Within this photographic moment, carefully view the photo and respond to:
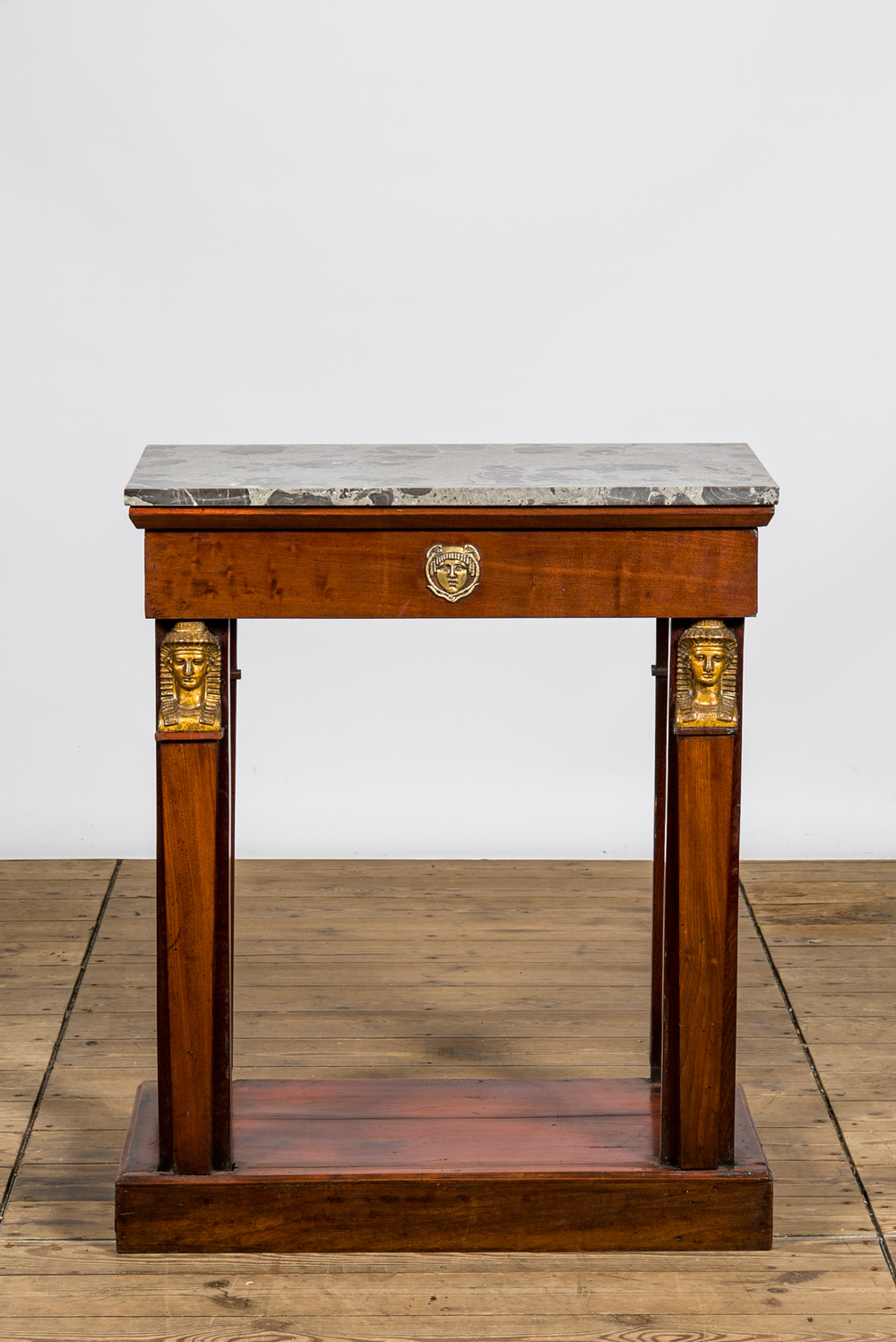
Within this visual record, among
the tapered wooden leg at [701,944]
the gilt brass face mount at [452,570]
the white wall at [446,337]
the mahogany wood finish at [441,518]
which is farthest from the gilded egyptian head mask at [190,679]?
the white wall at [446,337]

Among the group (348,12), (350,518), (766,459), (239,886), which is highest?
(348,12)

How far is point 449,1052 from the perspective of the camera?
3334mm

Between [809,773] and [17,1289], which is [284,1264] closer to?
[17,1289]

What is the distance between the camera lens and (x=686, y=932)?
260 centimetres

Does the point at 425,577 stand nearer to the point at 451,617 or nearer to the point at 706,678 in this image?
the point at 451,617

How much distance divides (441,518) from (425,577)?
0.30 feet

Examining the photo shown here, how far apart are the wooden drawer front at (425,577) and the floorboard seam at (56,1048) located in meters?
1.06

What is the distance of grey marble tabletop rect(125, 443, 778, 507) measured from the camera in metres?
2.40

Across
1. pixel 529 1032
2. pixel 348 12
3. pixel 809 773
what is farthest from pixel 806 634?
pixel 348 12

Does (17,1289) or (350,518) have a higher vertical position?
(350,518)

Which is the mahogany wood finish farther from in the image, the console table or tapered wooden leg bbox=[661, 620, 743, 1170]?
tapered wooden leg bbox=[661, 620, 743, 1170]

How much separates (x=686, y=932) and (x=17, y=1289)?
1138 mm

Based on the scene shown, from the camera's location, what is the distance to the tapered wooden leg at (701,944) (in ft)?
8.38

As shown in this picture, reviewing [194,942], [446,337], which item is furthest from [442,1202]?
[446,337]
